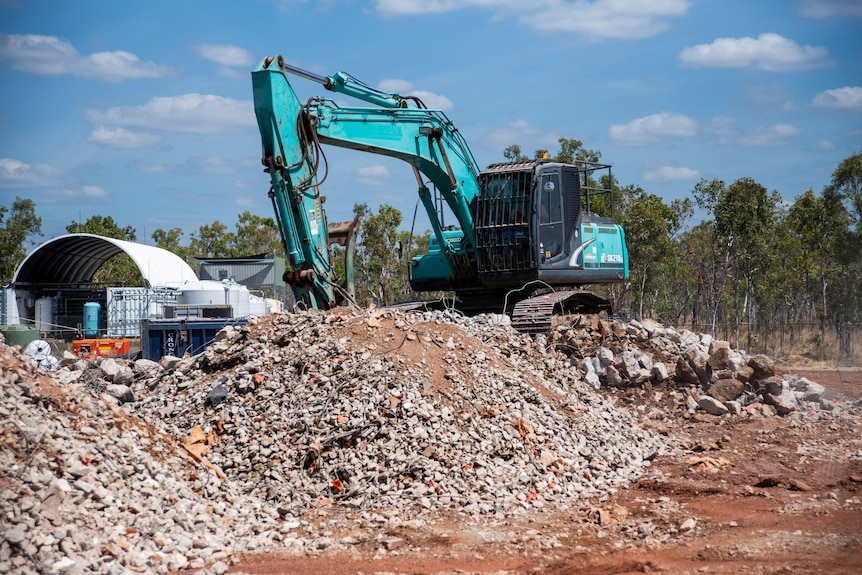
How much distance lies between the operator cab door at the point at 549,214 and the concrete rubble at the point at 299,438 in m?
2.68

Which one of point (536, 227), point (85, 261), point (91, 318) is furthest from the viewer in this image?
point (85, 261)

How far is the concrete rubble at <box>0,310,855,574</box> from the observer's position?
709 centimetres

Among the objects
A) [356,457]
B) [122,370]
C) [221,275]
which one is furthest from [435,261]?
[221,275]

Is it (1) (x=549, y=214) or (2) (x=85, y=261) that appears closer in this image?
(1) (x=549, y=214)

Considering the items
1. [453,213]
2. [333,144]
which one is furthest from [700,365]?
[333,144]

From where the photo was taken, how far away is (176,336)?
1677cm

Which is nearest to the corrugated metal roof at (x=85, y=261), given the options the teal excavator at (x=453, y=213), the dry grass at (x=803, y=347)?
the teal excavator at (x=453, y=213)

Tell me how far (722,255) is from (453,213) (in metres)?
18.5

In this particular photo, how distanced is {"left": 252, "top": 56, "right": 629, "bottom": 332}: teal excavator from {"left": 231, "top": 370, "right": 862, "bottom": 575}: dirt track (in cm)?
584

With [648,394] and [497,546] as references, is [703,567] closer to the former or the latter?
[497,546]

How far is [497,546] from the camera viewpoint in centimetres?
742

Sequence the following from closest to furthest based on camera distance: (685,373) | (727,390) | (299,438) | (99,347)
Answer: (299,438) < (727,390) < (685,373) < (99,347)

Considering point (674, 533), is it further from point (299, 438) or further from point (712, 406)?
point (712, 406)

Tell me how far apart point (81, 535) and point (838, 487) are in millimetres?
7537
